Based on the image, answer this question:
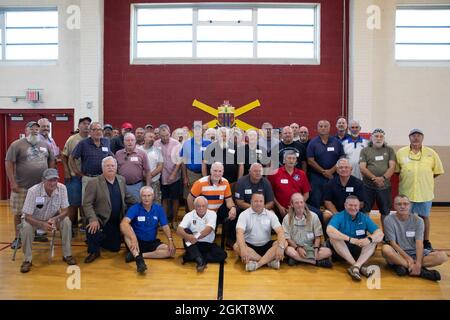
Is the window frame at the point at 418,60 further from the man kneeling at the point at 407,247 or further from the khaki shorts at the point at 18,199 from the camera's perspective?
the khaki shorts at the point at 18,199

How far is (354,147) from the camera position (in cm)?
586

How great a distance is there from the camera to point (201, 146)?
5.92 metres

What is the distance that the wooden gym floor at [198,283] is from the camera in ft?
11.6

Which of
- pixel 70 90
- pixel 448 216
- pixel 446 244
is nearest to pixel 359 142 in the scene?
pixel 446 244

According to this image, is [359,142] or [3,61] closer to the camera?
[359,142]

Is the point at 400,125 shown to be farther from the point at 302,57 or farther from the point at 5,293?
the point at 5,293

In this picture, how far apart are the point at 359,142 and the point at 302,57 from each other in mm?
3825

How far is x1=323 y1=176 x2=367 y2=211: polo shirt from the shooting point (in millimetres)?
4816

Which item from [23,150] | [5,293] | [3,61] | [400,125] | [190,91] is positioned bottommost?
[5,293]

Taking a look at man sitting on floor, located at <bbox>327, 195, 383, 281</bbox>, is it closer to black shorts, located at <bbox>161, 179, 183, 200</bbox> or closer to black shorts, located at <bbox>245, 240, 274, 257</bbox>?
black shorts, located at <bbox>245, 240, 274, 257</bbox>

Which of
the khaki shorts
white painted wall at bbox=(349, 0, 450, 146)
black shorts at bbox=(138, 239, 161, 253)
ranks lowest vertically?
black shorts at bbox=(138, 239, 161, 253)

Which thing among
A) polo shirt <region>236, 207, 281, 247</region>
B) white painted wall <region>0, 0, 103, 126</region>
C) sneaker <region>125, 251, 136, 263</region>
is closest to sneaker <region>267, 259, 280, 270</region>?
polo shirt <region>236, 207, 281, 247</region>

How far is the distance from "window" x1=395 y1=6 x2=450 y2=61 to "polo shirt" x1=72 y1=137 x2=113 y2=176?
774 centimetres

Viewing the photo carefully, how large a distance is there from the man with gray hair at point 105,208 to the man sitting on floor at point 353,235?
2884 millimetres
